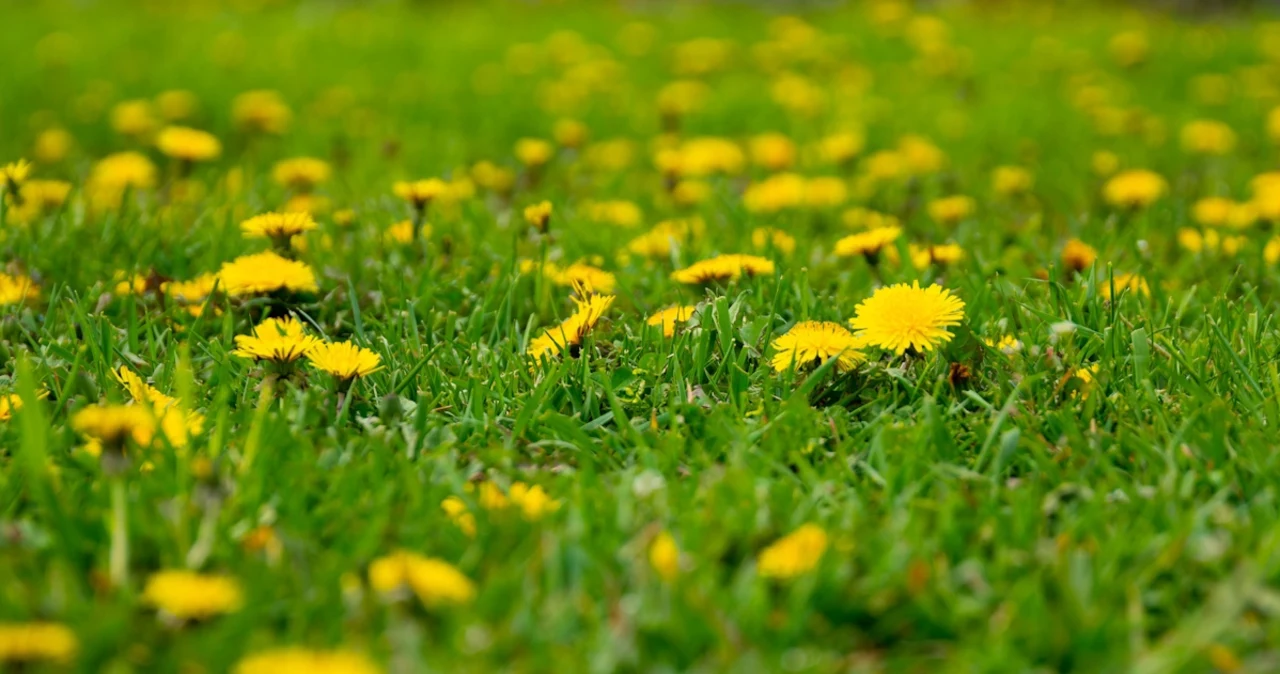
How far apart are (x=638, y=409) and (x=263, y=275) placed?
681 millimetres

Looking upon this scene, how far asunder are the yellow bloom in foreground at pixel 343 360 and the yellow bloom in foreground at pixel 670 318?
46cm

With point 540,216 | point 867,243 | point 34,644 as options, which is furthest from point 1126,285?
point 34,644

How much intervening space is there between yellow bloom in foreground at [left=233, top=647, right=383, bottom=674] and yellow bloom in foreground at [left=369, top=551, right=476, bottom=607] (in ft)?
0.42

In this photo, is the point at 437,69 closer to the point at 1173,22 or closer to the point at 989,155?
the point at 989,155

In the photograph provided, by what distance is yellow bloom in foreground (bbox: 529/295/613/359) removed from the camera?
1.98 meters

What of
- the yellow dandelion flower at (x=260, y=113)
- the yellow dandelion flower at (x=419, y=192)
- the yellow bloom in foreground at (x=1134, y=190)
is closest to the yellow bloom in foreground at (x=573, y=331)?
the yellow dandelion flower at (x=419, y=192)

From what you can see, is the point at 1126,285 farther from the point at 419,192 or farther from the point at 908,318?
the point at 419,192

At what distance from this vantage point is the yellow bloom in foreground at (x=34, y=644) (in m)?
1.13

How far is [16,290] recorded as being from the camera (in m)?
2.16

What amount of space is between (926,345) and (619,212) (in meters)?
1.27

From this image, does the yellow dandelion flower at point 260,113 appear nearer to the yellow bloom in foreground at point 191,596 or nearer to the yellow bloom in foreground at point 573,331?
the yellow bloom in foreground at point 573,331

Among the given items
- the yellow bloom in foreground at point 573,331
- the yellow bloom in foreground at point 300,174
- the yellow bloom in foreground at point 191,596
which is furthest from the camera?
the yellow bloom in foreground at point 300,174

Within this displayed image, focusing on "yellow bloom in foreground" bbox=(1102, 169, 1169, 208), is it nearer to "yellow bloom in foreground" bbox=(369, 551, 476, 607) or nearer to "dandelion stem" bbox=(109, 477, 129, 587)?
"yellow bloom in foreground" bbox=(369, 551, 476, 607)

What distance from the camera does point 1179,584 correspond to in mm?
1385
